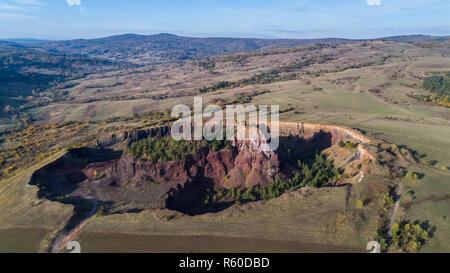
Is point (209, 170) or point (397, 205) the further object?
point (209, 170)

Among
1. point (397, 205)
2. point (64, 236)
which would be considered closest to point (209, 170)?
point (64, 236)

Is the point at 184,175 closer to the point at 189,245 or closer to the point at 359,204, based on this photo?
the point at 189,245

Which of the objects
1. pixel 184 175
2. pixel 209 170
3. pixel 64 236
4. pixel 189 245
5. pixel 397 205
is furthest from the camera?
pixel 209 170

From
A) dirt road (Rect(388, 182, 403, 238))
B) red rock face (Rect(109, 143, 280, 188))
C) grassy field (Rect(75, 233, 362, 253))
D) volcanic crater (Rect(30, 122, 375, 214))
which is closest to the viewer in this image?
grassy field (Rect(75, 233, 362, 253))

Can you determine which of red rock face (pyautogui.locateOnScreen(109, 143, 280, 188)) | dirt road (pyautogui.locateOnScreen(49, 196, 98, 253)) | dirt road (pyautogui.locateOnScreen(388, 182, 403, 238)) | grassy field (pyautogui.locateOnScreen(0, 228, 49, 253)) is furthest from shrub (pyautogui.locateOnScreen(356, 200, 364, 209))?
grassy field (pyautogui.locateOnScreen(0, 228, 49, 253))

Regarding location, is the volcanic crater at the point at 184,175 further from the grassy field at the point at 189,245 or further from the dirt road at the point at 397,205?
the grassy field at the point at 189,245

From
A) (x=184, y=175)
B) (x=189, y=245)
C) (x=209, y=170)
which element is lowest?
(x=189, y=245)

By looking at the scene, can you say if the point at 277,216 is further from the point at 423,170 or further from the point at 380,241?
the point at 423,170

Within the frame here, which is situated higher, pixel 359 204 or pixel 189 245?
pixel 359 204

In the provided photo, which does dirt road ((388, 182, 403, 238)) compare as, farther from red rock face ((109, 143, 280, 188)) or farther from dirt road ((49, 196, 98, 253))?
dirt road ((49, 196, 98, 253))

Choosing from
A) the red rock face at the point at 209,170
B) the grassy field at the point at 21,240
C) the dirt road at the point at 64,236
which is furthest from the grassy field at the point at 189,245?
the red rock face at the point at 209,170
